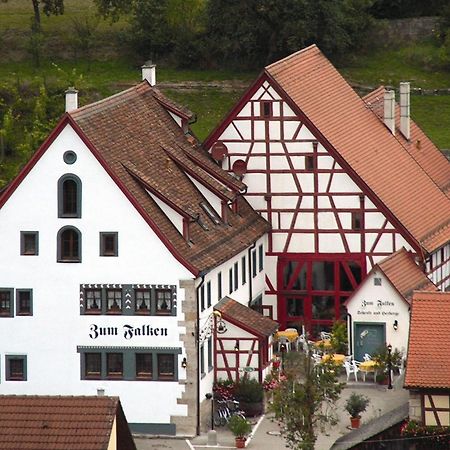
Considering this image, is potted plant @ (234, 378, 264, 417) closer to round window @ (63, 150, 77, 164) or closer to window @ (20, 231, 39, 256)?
window @ (20, 231, 39, 256)

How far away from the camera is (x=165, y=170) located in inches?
3265

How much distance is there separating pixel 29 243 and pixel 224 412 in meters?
7.78

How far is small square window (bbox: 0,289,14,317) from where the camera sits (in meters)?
80.1

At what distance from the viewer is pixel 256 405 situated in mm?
80750

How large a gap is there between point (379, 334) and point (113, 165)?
12.0 meters

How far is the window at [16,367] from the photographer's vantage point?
80.0m

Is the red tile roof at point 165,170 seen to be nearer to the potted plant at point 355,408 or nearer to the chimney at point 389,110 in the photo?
the potted plant at point 355,408

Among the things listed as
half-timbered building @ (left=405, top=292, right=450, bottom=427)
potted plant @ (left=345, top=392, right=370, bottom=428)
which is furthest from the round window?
half-timbered building @ (left=405, top=292, right=450, bottom=427)

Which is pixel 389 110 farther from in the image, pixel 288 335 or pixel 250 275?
pixel 288 335

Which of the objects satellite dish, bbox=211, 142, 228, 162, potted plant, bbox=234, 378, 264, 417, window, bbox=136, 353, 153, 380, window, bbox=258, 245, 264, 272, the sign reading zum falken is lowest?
potted plant, bbox=234, 378, 264, 417

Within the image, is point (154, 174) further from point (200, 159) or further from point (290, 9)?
point (290, 9)

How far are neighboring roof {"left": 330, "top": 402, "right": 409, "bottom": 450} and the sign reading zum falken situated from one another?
6481 millimetres

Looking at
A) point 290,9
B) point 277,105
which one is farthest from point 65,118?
point 290,9

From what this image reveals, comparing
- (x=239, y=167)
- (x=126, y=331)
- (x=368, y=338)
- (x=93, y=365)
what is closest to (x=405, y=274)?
(x=368, y=338)
